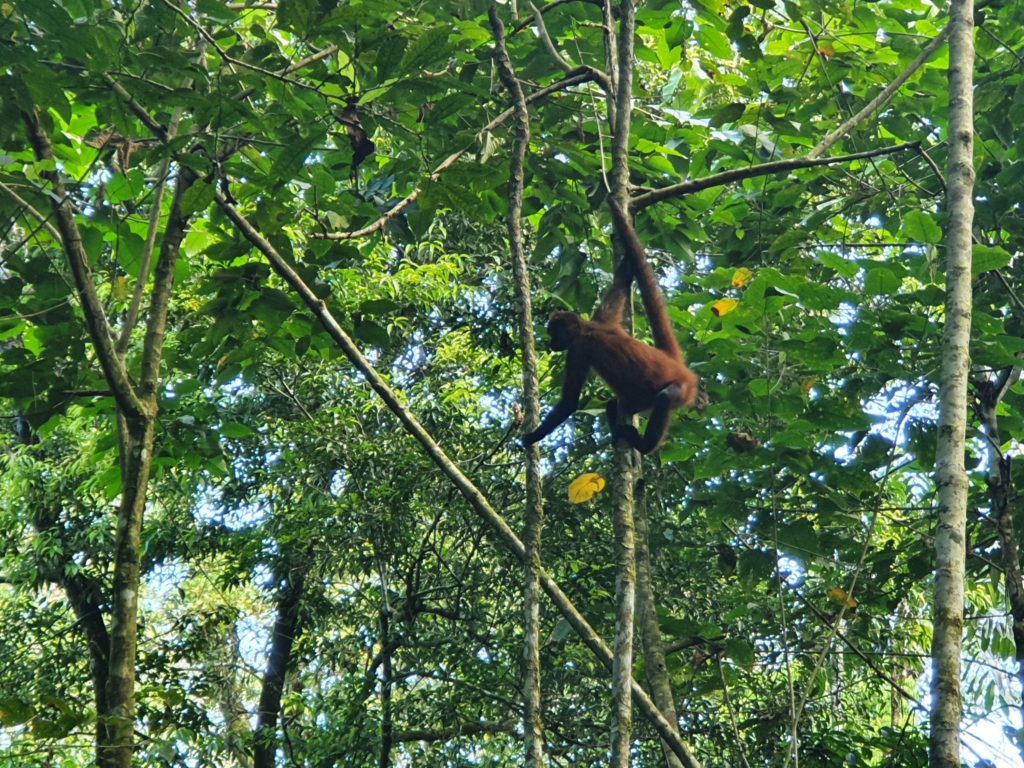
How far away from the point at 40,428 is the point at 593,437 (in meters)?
5.04

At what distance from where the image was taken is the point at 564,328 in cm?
708

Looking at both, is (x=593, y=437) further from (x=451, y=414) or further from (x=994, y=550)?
(x=994, y=550)

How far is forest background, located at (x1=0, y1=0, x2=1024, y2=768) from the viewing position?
13.3 feet

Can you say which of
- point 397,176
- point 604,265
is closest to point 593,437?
point 604,265

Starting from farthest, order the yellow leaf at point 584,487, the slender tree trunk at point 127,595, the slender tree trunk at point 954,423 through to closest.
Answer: the yellow leaf at point 584,487
the slender tree trunk at point 127,595
the slender tree trunk at point 954,423

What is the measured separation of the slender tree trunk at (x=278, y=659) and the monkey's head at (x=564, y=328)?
445cm

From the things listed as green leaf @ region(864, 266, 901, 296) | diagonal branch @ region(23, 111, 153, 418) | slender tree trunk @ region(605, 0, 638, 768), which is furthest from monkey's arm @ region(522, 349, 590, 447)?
diagonal branch @ region(23, 111, 153, 418)

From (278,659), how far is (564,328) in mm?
7667

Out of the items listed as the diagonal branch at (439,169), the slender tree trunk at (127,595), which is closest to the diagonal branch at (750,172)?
the diagonal branch at (439,169)

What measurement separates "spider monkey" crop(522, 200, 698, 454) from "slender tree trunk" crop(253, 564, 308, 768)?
14.7ft

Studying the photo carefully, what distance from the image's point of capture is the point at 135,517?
4.20 meters

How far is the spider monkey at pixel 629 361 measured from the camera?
6.04 meters

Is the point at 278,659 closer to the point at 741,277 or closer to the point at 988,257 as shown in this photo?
the point at 741,277

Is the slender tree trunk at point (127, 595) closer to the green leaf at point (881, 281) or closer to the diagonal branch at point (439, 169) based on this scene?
the diagonal branch at point (439, 169)
